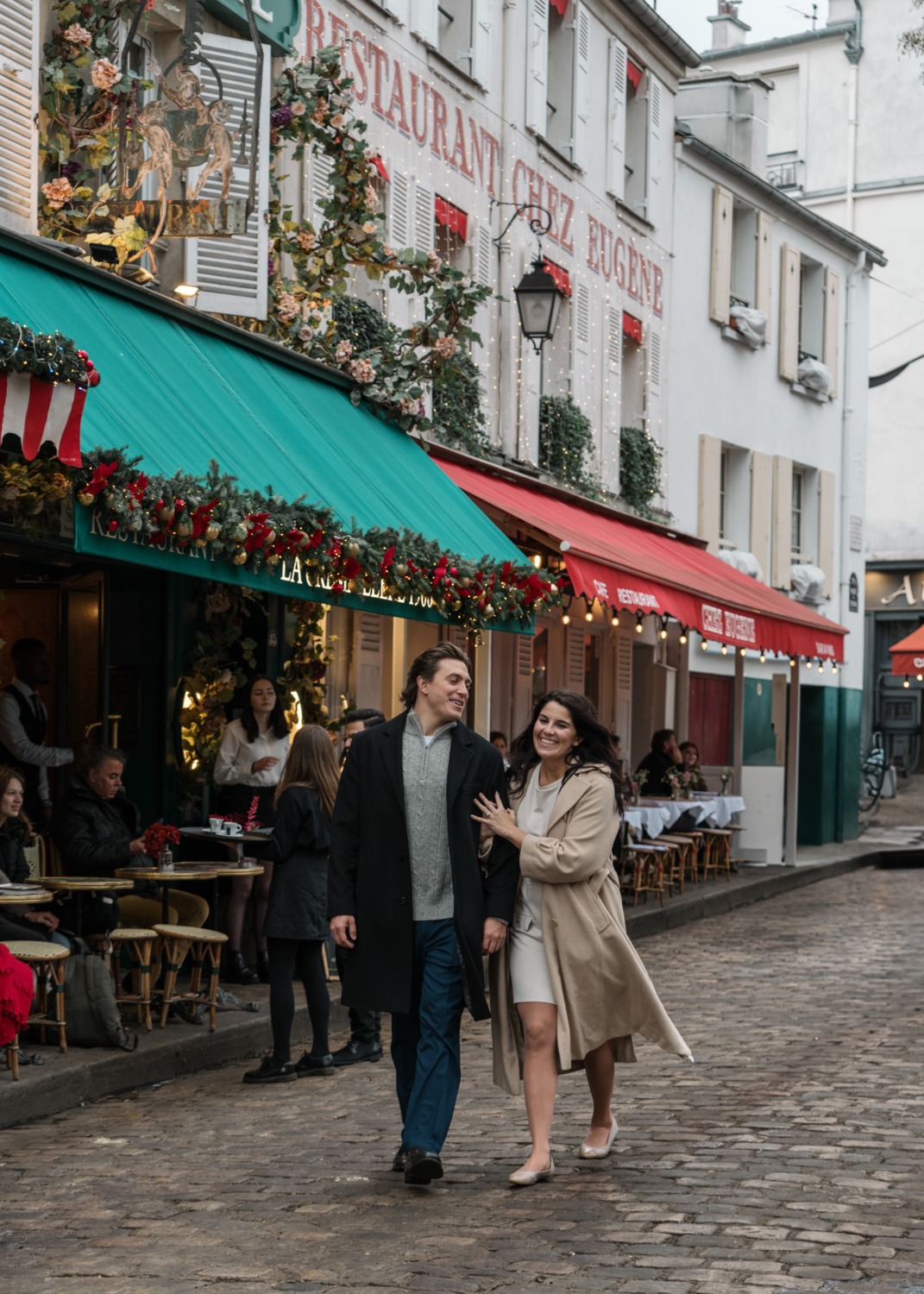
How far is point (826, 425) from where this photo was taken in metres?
24.7

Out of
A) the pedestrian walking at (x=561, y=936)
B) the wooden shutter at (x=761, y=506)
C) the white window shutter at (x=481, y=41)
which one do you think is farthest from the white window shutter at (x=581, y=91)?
the pedestrian walking at (x=561, y=936)

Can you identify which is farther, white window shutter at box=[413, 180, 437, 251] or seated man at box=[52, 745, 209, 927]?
white window shutter at box=[413, 180, 437, 251]

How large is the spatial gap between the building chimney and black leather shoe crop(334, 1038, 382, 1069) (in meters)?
27.5

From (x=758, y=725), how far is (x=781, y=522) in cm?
287

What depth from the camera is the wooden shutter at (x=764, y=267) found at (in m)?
22.3

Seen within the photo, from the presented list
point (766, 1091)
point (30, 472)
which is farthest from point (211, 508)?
point (766, 1091)

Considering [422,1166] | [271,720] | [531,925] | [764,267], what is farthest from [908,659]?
[422,1166]

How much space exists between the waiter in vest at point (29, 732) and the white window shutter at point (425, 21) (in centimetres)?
716

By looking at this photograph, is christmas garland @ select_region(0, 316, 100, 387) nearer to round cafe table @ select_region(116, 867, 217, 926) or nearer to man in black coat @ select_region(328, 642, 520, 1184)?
man in black coat @ select_region(328, 642, 520, 1184)

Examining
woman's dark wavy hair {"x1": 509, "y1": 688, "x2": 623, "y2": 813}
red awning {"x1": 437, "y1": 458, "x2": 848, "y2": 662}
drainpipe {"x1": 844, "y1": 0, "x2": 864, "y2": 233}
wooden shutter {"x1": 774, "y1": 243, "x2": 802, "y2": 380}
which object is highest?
drainpipe {"x1": 844, "y1": 0, "x2": 864, "y2": 233}

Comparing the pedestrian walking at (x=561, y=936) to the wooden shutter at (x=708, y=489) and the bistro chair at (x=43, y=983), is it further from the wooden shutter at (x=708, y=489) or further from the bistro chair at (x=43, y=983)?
the wooden shutter at (x=708, y=489)

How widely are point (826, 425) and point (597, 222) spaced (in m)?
7.63

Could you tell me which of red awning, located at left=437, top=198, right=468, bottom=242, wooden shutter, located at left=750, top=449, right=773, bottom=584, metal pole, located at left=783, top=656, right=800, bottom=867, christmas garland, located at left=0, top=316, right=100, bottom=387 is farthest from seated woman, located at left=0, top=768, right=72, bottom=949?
wooden shutter, located at left=750, top=449, right=773, bottom=584

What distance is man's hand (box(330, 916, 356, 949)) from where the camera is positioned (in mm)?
5762
